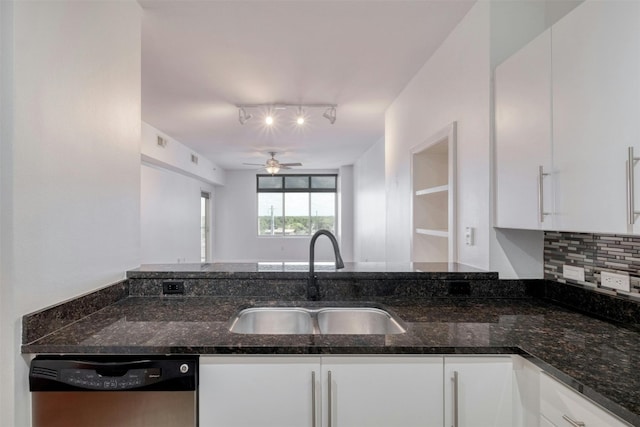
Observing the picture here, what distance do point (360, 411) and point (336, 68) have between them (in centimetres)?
257

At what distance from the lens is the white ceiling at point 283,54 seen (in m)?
2.10

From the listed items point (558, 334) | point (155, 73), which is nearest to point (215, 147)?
point (155, 73)

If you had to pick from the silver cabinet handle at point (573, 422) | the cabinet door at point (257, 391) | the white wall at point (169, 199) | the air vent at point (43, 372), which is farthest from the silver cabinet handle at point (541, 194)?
the white wall at point (169, 199)

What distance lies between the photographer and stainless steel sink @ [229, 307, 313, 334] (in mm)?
1770

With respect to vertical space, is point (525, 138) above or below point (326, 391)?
above

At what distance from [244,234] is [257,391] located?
8757 mm

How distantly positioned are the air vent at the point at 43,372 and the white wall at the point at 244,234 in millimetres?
8458

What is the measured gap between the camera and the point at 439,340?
130 centimetres

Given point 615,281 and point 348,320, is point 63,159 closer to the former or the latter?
point 348,320

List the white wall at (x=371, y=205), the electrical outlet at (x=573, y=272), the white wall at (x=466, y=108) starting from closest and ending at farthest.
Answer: the electrical outlet at (x=573, y=272) → the white wall at (x=466, y=108) → the white wall at (x=371, y=205)

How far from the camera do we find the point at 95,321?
149 cm

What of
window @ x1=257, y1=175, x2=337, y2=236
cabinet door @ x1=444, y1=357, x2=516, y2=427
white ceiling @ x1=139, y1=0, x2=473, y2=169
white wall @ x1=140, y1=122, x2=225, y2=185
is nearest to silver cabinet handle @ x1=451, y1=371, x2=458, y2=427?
cabinet door @ x1=444, y1=357, x2=516, y2=427

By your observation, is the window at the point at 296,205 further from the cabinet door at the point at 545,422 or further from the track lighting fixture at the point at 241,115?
the cabinet door at the point at 545,422

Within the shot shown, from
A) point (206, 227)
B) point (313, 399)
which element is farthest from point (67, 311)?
point (206, 227)
